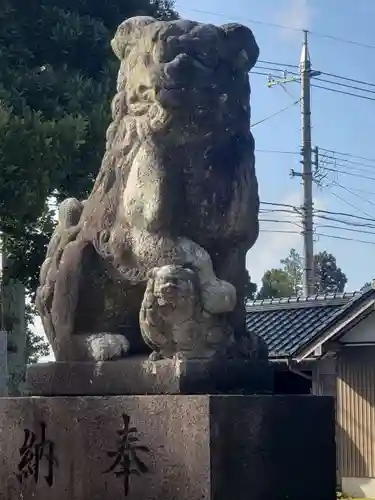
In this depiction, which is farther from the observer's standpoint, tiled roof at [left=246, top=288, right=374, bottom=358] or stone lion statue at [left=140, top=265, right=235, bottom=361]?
tiled roof at [left=246, top=288, right=374, bottom=358]

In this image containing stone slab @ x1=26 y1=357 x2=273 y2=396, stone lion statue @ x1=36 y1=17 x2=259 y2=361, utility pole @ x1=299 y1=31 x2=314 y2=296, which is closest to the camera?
stone slab @ x1=26 y1=357 x2=273 y2=396

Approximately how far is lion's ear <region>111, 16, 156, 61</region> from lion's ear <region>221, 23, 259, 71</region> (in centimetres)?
37

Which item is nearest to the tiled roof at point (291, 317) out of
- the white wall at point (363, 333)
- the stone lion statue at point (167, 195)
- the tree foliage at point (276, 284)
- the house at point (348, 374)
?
the house at point (348, 374)

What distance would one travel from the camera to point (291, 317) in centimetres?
Answer: 1698

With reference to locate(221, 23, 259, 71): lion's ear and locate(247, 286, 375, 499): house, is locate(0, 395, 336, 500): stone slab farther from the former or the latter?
locate(247, 286, 375, 499): house

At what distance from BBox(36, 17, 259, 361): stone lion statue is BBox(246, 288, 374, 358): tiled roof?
10.7 m

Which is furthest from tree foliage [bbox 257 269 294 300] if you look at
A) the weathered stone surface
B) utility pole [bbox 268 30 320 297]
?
the weathered stone surface

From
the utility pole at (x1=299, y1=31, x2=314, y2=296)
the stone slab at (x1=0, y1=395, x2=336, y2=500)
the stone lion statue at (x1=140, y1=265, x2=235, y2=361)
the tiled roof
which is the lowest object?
the stone slab at (x1=0, y1=395, x2=336, y2=500)

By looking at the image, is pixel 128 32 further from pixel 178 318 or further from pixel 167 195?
pixel 178 318

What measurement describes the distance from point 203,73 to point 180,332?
121 centimetres

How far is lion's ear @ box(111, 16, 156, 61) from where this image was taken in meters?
4.44

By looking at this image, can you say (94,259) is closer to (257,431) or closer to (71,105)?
(257,431)

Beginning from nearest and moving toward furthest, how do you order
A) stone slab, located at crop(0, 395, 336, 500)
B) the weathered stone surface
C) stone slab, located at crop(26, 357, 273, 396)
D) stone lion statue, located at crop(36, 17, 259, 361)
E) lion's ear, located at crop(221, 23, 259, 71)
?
stone slab, located at crop(0, 395, 336, 500), stone slab, located at crop(26, 357, 273, 396), stone lion statue, located at crop(36, 17, 259, 361), lion's ear, located at crop(221, 23, 259, 71), the weathered stone surface

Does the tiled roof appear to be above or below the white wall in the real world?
above
